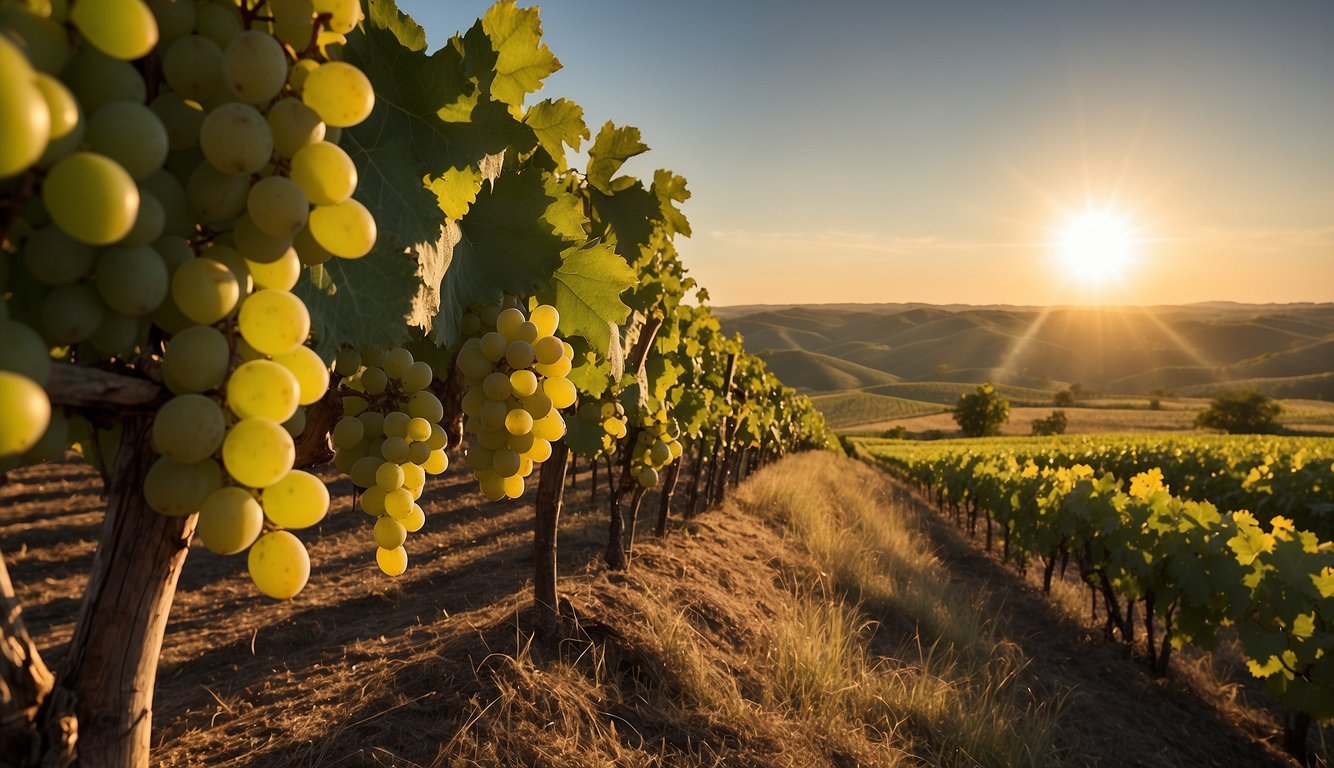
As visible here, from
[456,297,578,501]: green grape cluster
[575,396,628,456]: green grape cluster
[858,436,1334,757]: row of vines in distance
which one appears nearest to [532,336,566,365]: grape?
[456,297,578,501]: green grape cluster

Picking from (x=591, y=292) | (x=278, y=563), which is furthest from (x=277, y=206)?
(x=591, y=292)

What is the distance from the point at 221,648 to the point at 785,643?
14.2 feet

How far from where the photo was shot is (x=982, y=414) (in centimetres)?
4897

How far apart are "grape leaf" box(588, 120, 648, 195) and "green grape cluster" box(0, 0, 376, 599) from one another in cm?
196

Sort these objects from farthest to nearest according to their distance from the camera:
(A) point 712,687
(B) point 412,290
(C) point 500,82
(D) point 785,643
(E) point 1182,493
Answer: (E) point 1182,493 → (D) point 785,643 → (A) point 712,687 → (C) point 500,82 → (B) point 412,290

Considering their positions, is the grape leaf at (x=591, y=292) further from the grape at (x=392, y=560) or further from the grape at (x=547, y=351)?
the grape at (x=392, y=560)

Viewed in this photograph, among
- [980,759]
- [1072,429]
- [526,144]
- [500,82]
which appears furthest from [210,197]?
[1072,429]

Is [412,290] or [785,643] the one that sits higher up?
[412,290]

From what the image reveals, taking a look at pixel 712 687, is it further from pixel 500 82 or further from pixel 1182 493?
pixel 1182 493

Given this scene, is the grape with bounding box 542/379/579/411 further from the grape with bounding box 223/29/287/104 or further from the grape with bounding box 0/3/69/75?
the grape with bounding box 0/3/69/75

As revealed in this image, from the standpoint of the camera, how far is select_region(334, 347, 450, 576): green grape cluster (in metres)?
1.26

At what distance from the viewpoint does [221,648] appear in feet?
17.5

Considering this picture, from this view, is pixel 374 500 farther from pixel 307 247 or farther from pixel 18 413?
pixel 18 413

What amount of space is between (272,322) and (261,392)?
0.08 m
